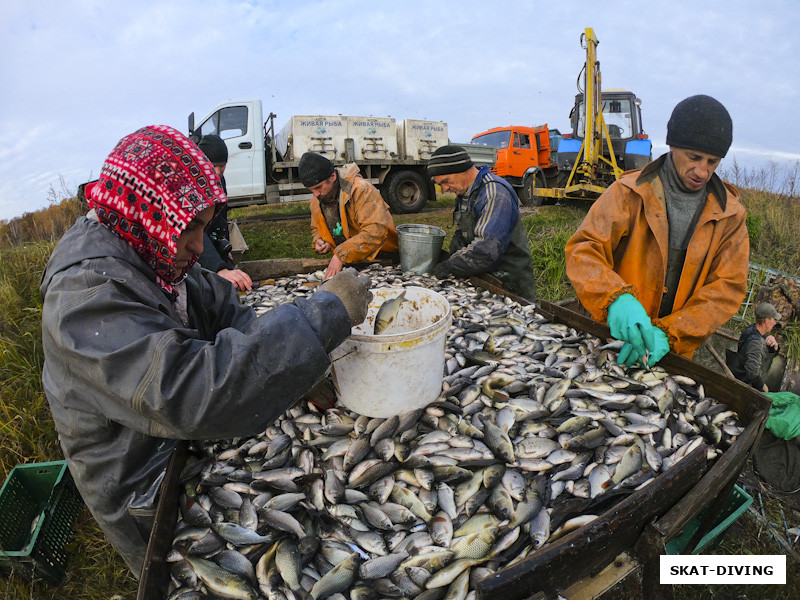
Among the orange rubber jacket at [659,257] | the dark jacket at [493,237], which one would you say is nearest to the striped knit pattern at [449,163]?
the dark jacket at [493,237]

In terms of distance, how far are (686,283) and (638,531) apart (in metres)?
1.64

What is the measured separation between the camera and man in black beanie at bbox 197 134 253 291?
4.02 metres

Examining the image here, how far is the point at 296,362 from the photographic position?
1266 millimetres

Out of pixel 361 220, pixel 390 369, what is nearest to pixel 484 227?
pixel 361 220

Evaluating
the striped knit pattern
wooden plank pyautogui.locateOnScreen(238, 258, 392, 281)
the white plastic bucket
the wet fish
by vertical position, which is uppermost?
the striped knit pattern

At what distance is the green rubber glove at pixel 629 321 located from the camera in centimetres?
221

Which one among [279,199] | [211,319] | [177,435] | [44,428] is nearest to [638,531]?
[177,435]

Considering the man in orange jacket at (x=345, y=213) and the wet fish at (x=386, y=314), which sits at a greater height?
the man in orange jacket at (x=345, y=213)

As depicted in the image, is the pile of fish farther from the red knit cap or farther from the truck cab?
the truck cab

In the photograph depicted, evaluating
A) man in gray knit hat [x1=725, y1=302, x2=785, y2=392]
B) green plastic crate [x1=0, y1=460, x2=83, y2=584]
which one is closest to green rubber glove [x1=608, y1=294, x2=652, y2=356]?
green plastic crate [x1=0, y1=460, x2=83, y2=584]

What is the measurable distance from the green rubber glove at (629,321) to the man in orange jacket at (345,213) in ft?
8.70

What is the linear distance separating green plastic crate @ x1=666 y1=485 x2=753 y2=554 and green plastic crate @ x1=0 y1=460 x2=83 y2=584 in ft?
11.7

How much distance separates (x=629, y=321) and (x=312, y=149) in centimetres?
987

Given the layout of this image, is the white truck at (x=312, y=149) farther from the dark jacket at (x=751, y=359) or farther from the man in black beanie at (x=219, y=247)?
the dark jacket at (x=751, y=359)
